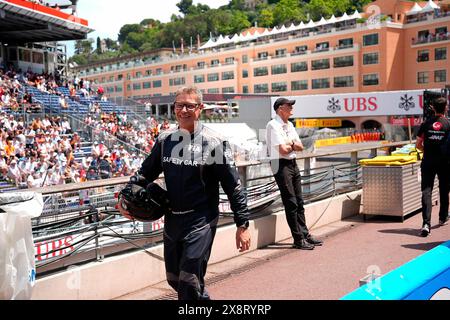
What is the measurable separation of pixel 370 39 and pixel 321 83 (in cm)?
850

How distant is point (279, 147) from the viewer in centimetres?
652

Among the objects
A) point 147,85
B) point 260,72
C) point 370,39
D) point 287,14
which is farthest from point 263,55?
point 287,14

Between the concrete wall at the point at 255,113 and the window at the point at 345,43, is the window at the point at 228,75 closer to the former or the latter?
the window at the point at 345,43

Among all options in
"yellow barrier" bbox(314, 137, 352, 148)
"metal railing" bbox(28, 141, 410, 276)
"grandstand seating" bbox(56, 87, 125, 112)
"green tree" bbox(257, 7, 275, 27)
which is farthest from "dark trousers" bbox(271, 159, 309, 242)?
"green tree" bbox(257, 7, 275, 27)

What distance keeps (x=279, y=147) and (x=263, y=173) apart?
105 cm

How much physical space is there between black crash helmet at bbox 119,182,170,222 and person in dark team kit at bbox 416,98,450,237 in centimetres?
476

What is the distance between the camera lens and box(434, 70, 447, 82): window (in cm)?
5662

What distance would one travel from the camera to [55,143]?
19.0 metres

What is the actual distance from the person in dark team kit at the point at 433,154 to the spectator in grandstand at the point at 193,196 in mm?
4430

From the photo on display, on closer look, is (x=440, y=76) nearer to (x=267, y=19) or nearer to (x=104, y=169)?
(x=104, y=169)

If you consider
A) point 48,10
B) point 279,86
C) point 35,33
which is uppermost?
point 48,10

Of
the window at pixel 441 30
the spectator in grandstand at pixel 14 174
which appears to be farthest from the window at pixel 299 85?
the spectator in grandstand at pixel 14 174

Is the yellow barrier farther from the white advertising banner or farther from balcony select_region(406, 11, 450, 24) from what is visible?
balcony select_region(406, 11, 450, 24)

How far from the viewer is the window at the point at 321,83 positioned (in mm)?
66750
